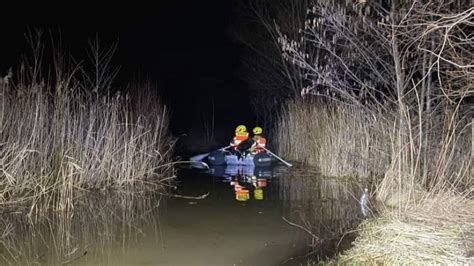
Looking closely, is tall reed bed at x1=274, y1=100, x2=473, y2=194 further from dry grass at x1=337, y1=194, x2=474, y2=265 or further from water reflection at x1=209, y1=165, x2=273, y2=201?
water reflection at x1=209, y1=165, x2=273, y2=201

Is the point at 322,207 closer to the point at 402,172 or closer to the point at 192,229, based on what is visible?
the point at 402,172

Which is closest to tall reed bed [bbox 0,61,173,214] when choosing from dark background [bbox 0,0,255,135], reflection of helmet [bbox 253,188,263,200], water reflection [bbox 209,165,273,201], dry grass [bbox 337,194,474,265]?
water reflection [bbox 209,165,273,201]

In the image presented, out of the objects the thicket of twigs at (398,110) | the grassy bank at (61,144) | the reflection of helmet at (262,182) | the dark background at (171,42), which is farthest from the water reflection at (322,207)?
the dark background at (171,42)

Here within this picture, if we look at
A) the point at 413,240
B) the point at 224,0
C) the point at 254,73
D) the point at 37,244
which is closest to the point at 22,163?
the point at 37,244

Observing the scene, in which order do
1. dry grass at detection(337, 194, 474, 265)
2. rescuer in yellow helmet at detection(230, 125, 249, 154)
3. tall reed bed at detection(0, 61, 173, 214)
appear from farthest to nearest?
rescuer in yellow helmet at detection(230, 125, 249, 154) → tall reed bed at detection(0, 61, 173, 214) → dry grass at detection(337, 194, 474, 265)

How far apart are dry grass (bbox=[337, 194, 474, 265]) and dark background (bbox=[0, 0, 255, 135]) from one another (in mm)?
15298

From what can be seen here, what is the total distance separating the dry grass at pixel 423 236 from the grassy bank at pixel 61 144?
4088 mm

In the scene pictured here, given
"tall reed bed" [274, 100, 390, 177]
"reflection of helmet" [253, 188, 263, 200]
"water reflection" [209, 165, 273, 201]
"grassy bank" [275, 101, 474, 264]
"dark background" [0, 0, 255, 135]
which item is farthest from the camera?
"dark background" [0, 0, 255, 135]

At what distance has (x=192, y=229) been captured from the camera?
241 inches

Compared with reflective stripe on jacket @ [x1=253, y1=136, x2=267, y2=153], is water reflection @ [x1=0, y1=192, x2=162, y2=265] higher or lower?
lower

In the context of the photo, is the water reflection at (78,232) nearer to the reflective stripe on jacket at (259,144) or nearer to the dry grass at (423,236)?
the dry grass at (423,236)

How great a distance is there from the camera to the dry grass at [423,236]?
3988 mm

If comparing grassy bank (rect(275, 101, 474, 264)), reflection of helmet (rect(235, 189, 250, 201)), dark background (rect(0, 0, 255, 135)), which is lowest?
reflection of helmet (rect(235, 189, 250, 201))

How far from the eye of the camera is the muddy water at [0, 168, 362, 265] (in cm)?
507
